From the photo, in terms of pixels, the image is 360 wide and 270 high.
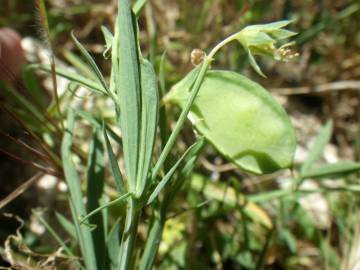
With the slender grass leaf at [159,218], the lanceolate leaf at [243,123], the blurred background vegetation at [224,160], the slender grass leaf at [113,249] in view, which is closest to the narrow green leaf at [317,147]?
the blurred background vegetation at [224,160]

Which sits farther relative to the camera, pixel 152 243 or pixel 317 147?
pixel 317 147

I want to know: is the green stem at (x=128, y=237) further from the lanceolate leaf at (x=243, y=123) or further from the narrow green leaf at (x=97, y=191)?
the lanceolate leaf at (x=243, y=123)

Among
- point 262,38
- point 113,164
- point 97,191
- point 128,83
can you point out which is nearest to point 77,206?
point 97,191

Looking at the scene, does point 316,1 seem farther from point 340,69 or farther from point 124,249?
point 124,249

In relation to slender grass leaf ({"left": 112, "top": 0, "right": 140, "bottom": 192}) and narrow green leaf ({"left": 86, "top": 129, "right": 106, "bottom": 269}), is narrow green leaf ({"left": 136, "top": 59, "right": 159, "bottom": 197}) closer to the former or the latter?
slender grass leaf ({"left": 112, "top": 0, "right": 140, "bottom": 192})

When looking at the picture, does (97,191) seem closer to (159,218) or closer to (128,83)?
(159,218)

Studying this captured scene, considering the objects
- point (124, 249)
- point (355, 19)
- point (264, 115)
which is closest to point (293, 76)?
point (355, 19)
